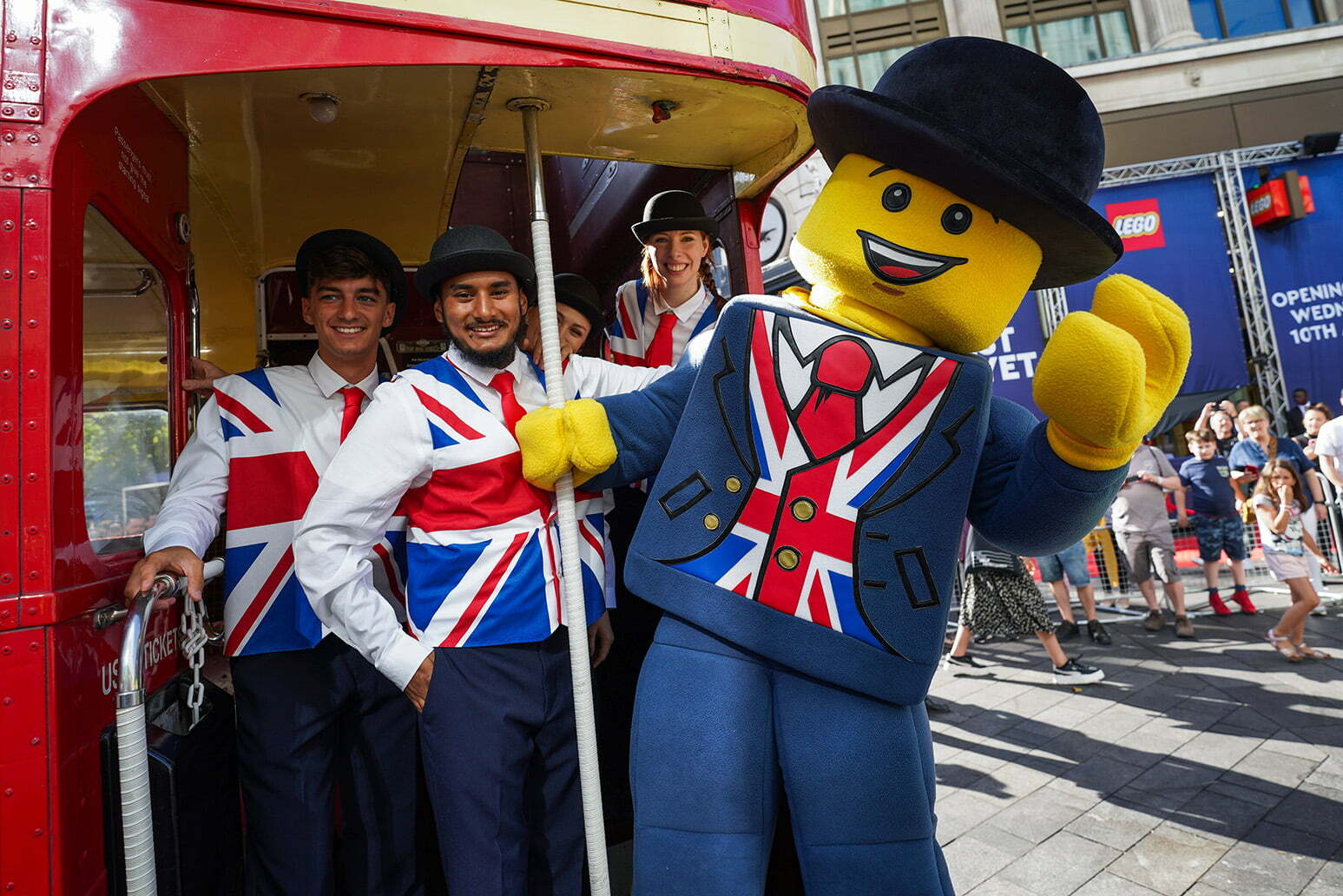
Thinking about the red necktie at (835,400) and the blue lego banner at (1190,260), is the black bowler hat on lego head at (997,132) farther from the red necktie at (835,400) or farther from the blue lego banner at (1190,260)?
the blue lego banner at (1190,260)

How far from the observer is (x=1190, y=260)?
12.6 metres

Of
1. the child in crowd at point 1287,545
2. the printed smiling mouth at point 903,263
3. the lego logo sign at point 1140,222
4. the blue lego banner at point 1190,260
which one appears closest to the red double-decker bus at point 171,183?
the printed smiling mouth at point 903,263

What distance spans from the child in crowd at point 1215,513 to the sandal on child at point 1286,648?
1.20 m

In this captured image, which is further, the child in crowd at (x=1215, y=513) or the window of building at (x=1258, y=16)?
the window of building at (x=1258, y=16)

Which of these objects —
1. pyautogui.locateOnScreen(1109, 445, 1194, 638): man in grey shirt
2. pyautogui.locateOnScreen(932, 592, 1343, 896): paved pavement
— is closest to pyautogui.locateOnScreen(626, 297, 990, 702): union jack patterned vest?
pyautogui.locateOnScreen(932, 592, 1343, 896): paved pavement

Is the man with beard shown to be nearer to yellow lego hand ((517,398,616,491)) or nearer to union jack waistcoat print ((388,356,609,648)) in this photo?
union jack waistcoat print ((388,356,609,648))

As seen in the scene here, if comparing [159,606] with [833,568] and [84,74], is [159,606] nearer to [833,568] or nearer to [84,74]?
[84,74]

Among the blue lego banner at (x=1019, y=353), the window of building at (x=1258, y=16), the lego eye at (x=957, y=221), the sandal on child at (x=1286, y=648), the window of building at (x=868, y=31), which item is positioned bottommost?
the sandal on child at (x=1286, y=648)

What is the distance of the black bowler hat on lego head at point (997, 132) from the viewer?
60.6 inches

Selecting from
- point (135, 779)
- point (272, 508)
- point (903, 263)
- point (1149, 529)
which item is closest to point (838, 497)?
point (903, 263)

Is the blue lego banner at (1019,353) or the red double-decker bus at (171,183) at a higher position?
the blue lego banner at (1019,353)

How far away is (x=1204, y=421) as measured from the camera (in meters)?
7.09

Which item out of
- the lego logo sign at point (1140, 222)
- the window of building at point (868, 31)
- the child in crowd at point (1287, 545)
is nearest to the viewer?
the child in crowd at point (1287, 545)

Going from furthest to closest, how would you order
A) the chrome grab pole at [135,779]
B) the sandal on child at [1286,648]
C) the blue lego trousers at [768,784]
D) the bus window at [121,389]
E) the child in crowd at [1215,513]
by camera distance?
the child in crowd at [1215,513], the sandal on child at [1286,648], the bus window at [121,389], the blue lego trousers at [768,784], the chrome grab pole at [135,779]
